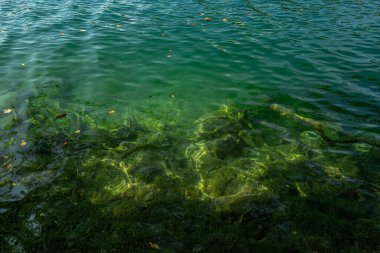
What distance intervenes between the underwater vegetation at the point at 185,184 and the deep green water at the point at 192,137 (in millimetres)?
31

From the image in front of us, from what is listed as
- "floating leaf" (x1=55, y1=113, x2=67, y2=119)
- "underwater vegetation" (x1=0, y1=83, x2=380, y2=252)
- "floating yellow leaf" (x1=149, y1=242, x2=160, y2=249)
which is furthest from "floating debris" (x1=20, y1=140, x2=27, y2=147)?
"floating yellow leaf" (x1=149, y1=242, x2=160, y2=249)

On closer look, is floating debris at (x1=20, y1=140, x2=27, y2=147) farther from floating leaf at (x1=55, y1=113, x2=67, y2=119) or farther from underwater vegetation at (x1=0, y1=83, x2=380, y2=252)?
floating leaf at (x1=55, y1=113, x2=67, y2=119)

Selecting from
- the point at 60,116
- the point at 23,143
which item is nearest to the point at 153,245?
the point at 23,143

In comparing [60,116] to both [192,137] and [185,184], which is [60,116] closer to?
[192,137]

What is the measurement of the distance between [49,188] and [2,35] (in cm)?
1222

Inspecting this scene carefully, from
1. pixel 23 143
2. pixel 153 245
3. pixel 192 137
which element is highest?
pixel 23 143

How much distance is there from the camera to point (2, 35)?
13984mm

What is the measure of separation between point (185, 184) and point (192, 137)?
1818mm

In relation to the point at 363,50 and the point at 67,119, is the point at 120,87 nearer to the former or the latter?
the point at 67,119

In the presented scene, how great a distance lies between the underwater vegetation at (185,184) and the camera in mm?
4711

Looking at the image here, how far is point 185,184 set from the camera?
19.4 feet

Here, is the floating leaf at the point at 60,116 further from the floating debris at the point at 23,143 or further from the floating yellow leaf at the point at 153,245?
the floating yellow leaf at the point at 153,245

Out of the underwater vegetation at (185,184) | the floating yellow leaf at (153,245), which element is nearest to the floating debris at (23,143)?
the underwater vegetation at (185,184)

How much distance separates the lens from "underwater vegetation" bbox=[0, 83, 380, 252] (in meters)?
4.71
